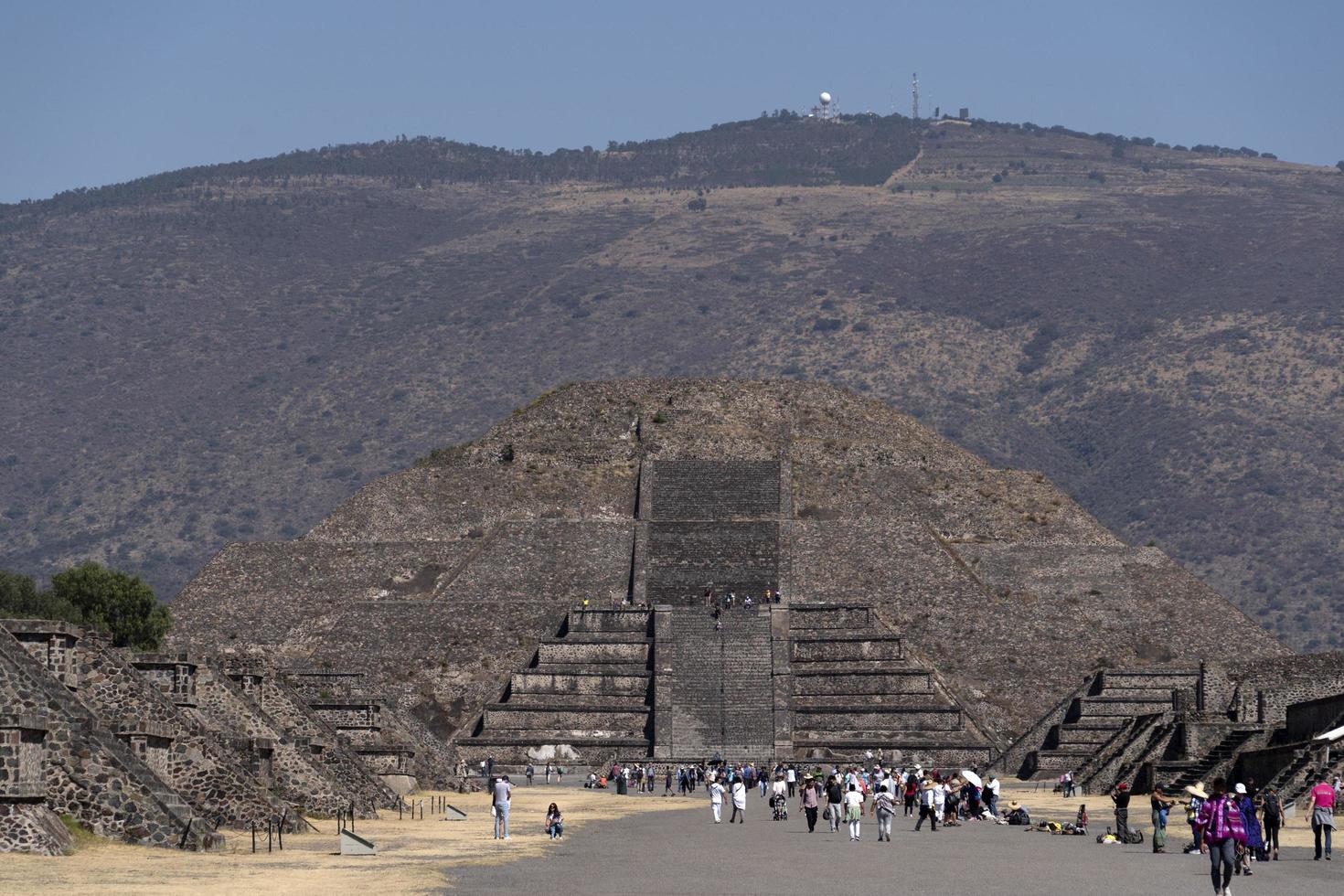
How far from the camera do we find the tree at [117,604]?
75.2 meters

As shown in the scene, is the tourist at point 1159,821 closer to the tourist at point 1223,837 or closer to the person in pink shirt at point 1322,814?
the person in pink shirt at point 1322,814

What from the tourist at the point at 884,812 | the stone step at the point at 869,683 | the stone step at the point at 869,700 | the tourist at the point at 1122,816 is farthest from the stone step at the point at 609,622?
the tourist at the point at 1122,816

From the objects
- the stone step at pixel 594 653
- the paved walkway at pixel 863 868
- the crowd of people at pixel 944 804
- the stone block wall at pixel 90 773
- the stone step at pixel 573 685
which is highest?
the stone step at pixel 594 653

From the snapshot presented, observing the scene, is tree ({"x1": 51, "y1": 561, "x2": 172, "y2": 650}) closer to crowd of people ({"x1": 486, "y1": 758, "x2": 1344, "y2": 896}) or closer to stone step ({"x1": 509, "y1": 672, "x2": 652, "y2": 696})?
stone step ({"x1": 509, "y1": 672, "x2": 652, "y2": 696})

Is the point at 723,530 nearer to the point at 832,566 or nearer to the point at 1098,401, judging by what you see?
the point at 832,566

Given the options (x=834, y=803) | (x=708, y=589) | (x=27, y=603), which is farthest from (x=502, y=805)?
(x=708, y=589)

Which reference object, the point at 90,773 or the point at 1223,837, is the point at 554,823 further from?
the point at 1223,837

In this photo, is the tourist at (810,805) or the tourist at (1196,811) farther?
the tourist at (810,805)

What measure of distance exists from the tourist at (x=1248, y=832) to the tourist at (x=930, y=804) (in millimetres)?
10738

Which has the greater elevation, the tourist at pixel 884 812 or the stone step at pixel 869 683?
the stone step at pixel 869 683

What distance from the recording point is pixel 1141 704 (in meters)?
69.8

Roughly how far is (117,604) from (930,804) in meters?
35.9

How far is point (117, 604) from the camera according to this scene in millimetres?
76875

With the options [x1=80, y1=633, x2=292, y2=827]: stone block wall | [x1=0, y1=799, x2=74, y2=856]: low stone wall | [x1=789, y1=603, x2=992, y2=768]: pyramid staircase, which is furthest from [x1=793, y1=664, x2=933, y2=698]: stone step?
[x1=0, y1=799, x2=74, y2=856]: low stone wall
